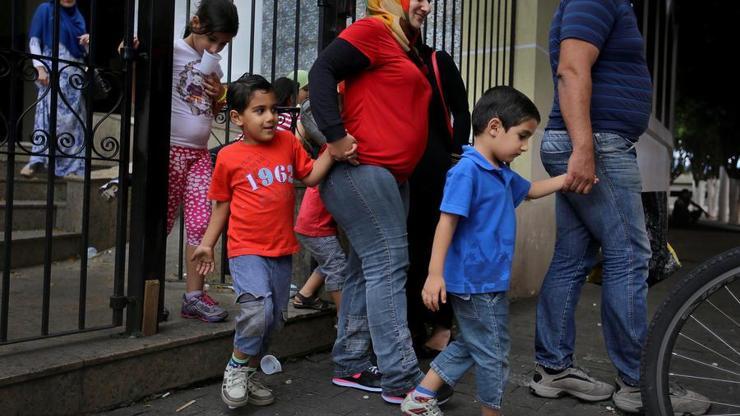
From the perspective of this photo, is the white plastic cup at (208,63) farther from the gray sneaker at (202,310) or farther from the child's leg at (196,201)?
the gray sneaker at (202,310)

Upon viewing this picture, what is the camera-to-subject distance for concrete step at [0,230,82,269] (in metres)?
4.28

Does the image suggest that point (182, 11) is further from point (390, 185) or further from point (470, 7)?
point (390, 185)

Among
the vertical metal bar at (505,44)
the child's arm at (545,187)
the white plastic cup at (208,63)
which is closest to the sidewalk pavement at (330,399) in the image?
the child's arm at (545,187)

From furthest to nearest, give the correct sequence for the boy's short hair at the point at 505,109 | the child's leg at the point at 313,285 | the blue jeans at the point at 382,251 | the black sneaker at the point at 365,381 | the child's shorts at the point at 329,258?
the child's leg at the point at 313,285
the child's shorts at the point at 329,258
the black sneaker at the point at 365,381
the blue jeans at the point at 382,251
the boy's short hair at the point at 505,109

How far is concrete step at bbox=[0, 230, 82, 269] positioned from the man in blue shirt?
3.28 m

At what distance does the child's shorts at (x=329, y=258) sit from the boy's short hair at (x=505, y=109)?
1170mm

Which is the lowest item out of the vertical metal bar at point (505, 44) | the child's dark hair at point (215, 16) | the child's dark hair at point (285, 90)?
the child's dark hair at point (285, 90)

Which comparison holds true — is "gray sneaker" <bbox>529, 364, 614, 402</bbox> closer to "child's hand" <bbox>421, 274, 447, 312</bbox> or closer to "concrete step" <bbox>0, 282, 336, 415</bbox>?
"child's hand" <bbox>421, 274, 447, 312</bbox>

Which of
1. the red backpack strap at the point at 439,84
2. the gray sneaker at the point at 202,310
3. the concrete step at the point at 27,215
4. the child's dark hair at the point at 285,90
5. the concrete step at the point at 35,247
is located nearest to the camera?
the gray sneaker at the point at 202,310

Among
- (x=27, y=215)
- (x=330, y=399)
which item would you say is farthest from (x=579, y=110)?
(x=27, y=215)

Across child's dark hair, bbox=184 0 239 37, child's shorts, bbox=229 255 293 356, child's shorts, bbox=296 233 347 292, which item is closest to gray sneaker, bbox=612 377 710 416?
child's shorts, bbox=296 233 347 292

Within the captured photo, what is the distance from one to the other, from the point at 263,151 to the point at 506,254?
3.49 feet

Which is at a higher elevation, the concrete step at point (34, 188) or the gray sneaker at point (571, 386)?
the concrete step at point (34, 188)

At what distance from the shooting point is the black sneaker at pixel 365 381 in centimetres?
286
